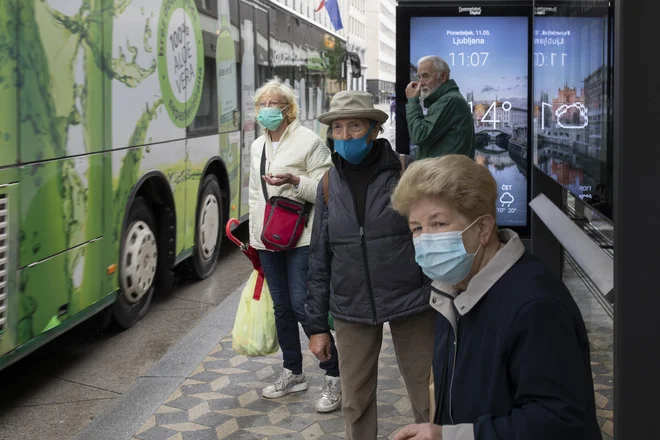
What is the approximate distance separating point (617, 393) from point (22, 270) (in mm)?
3693

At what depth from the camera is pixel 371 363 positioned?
13.8 ft

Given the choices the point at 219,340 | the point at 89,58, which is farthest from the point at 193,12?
the point at 219,340

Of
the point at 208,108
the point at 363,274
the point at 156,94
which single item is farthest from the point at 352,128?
the point at 208,108

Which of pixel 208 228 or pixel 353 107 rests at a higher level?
pixel 353 107

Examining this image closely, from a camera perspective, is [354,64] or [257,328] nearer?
[257,328]

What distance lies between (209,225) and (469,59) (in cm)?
320

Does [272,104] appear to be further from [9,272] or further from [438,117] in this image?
[9,272]

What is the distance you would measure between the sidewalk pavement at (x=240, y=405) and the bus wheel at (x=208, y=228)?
9.24 ft

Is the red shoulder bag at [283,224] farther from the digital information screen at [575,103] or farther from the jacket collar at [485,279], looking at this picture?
the jacket collar at [485,279]

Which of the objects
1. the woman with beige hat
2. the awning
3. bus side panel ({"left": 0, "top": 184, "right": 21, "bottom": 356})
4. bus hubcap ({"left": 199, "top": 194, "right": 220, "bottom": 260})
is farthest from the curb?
the awning

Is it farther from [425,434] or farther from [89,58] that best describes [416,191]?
[89,58]

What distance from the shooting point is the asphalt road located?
5711mm

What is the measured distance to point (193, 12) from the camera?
29.3 feet

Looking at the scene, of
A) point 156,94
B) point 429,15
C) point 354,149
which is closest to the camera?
point 354,149
